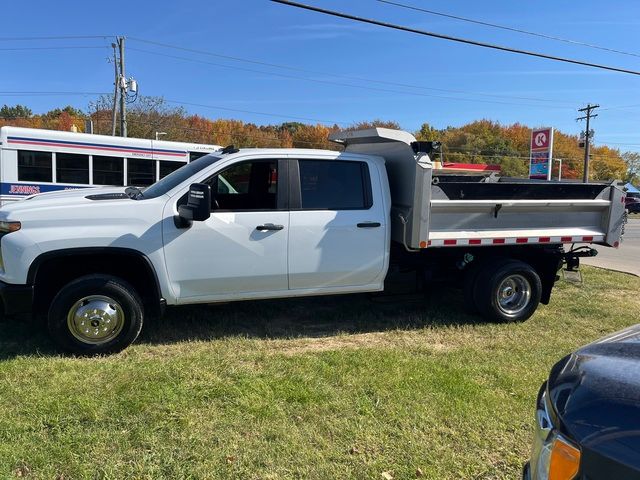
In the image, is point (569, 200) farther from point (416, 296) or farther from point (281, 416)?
point (281, 416)

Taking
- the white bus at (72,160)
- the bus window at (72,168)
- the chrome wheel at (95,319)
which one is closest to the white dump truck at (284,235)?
the chrome wheel at (95,319)

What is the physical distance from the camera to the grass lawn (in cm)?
309

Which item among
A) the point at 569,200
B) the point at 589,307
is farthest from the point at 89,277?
the point at 589,307

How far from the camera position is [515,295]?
628 centimetres

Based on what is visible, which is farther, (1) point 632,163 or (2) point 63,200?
(1) point 632,163

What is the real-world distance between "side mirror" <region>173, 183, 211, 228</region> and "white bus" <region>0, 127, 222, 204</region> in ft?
29.4

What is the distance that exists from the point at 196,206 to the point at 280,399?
1.78 metres

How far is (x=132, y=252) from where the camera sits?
4629mm

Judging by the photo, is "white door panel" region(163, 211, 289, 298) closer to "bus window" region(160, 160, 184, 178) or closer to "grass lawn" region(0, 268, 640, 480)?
"grass lawn" region(0, 268, 640, 480)

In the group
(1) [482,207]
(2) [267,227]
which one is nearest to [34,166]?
(2) [267,227]

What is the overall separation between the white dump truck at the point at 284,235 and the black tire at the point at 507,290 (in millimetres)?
14

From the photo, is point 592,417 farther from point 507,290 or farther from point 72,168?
point 72,168

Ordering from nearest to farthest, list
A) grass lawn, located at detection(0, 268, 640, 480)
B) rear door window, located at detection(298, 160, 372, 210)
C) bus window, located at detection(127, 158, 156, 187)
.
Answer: grass lawn, located at detection(0, 268, 640, 480)
rear door window, located at detection(298, 160, 372, 210)
bus window, located at detection(127, 158, 156, 187)

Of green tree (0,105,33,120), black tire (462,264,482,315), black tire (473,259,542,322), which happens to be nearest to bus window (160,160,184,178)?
black tire (462,264,482,315)
